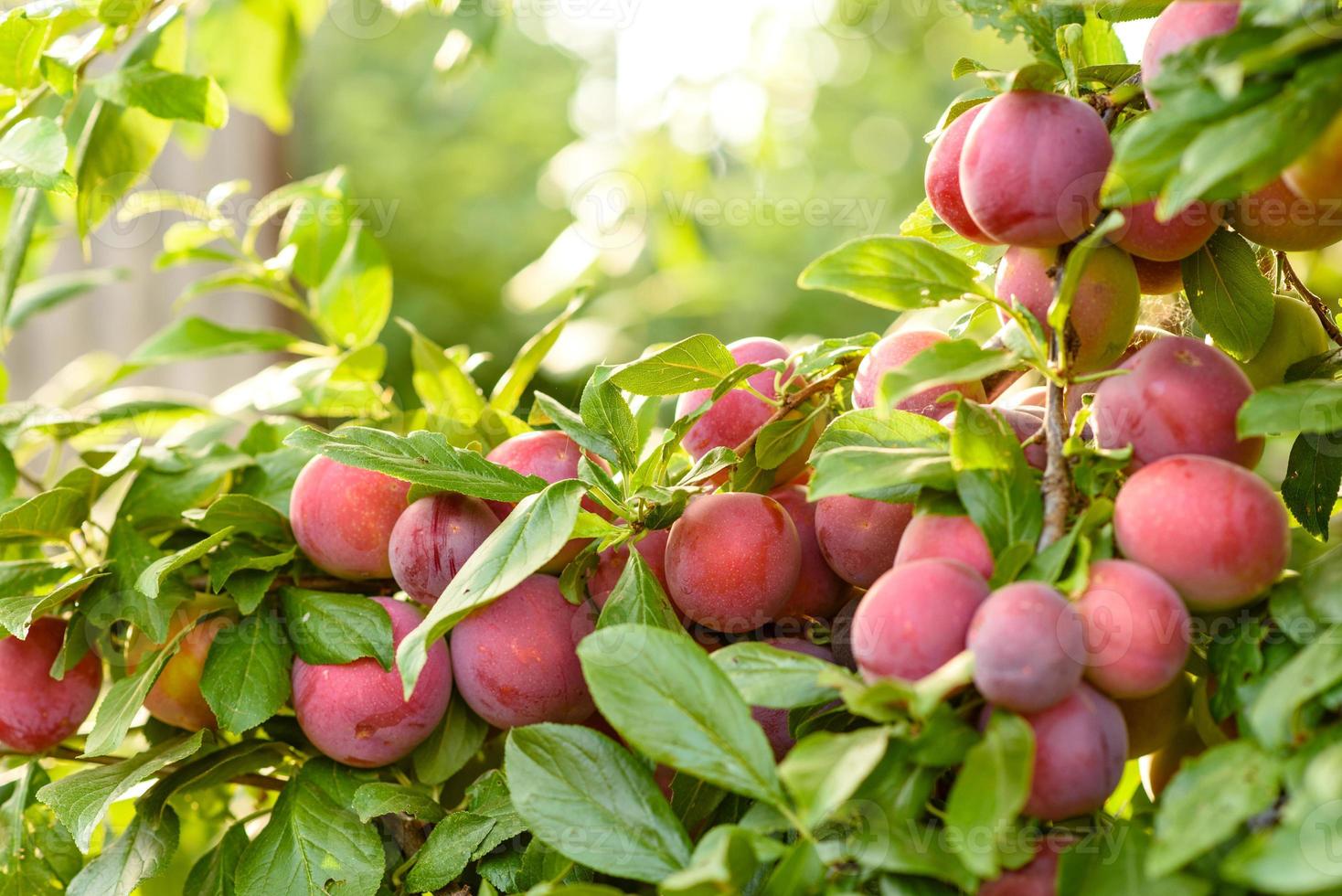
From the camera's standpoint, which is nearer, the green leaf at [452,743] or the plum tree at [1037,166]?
the plum tree at [1037,166]

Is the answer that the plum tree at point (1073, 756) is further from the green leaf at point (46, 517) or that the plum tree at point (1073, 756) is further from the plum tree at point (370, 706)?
the green leaf at point (46, 517)

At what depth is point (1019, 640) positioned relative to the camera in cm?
25

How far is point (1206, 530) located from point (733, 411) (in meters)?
0.18

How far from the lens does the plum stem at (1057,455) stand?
30cm

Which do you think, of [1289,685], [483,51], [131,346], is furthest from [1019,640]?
[131,346]

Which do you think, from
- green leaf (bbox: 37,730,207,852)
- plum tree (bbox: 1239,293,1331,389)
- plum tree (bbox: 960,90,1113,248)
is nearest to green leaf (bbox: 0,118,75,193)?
green leaf (bbox: 37,730,207,852)

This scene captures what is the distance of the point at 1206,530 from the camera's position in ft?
0.91

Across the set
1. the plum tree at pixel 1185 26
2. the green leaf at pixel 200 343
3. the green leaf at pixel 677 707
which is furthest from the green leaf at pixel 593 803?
the green leaf at pixel 200 343

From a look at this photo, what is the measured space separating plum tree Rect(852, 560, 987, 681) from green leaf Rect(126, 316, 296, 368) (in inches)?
16.7

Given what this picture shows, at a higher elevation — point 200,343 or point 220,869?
point 200,343

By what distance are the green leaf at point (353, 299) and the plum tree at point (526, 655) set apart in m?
0.26

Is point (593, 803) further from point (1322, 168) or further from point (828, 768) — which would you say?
point (1322, 168)

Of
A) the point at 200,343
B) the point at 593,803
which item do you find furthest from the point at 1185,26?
the point at 200,343

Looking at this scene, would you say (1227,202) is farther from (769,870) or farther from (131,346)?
(131,346)
